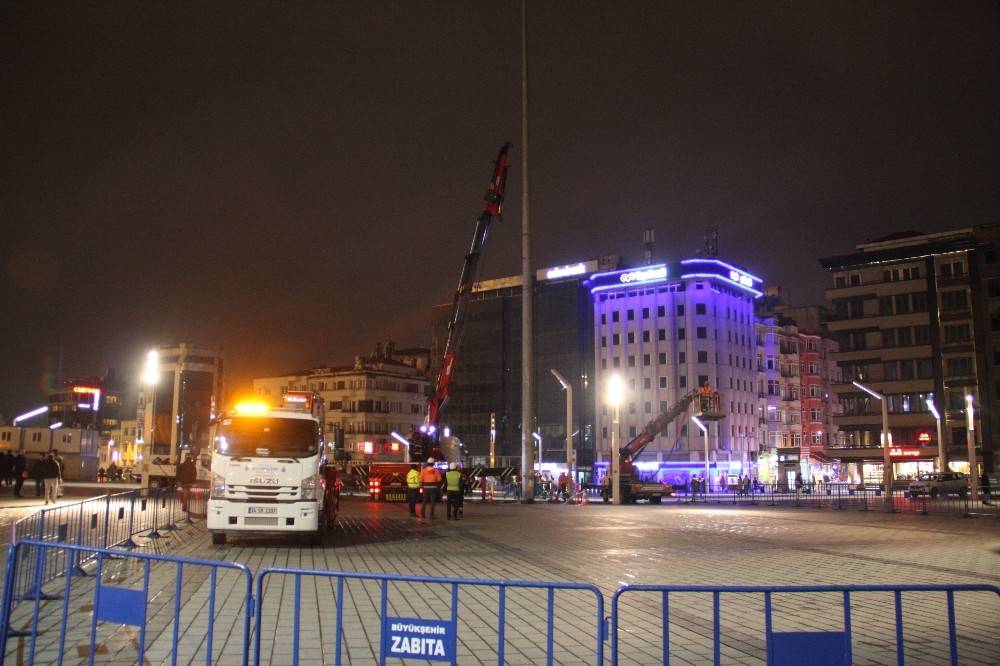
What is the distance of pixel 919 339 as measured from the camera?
8162cm

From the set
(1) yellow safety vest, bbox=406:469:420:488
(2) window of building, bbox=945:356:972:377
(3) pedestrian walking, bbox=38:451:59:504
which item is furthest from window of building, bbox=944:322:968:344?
(3) pedestrian walking, bbox=38:451:59:504

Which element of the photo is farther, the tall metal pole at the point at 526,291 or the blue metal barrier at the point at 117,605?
the tall metal pole at the point at 526,291

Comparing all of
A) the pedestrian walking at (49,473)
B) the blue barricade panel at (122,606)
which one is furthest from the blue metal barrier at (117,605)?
the pedestrian walking at (49,473)

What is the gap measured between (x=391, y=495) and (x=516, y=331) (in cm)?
7985

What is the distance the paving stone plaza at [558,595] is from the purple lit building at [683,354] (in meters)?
75.9

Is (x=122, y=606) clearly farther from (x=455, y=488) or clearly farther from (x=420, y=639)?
(x=455, y=488)

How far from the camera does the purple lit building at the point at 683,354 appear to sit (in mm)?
97562

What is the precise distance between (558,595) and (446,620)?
18.8 feet

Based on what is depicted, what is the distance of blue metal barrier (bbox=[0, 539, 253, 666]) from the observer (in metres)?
6.29

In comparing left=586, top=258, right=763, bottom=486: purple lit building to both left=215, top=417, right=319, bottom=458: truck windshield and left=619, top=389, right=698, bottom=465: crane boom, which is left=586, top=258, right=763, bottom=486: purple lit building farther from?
left=215, top=417, right=319, bottom=458: truck windshield

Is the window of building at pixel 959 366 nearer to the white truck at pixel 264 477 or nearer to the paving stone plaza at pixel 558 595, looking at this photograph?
the paving stone plaza at pixel 558 595

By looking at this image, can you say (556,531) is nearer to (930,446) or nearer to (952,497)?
(952,497)

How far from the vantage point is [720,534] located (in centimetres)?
2112

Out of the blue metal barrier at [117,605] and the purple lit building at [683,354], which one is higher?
the purple lit building at [683,354]
